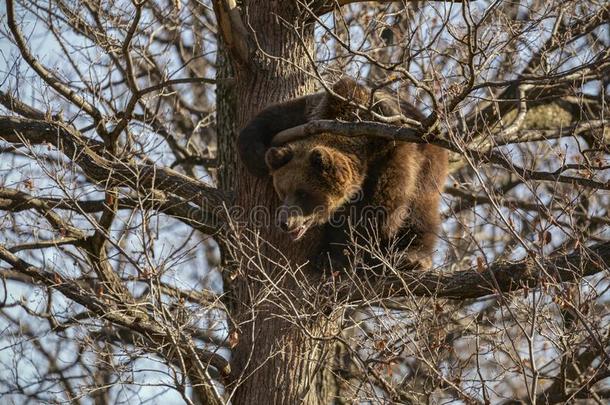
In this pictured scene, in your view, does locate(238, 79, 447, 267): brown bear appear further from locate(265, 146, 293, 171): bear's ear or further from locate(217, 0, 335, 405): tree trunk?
locate(217, 0, 335, 405): tree trunk

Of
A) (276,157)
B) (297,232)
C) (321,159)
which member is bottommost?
(297,232)

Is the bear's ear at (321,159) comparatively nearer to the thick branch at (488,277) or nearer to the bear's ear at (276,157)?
the bear's ear at (276,157)

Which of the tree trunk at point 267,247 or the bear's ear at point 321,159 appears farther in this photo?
the bear's ear at point 321,159

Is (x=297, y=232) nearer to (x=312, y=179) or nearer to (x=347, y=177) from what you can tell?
(x=312, y=179)

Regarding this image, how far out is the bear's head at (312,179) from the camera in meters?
7.45

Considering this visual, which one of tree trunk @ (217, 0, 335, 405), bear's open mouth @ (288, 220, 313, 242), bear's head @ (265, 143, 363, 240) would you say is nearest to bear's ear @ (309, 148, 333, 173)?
bear's head @ (265, 143, 363, 240)

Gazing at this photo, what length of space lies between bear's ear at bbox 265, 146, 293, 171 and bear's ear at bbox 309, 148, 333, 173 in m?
0.26

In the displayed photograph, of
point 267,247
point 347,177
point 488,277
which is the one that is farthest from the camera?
point 347,177

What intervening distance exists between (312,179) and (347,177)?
0.34 metres

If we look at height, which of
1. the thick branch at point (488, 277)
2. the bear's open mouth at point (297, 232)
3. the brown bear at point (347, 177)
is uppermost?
the brown bear at point (347, 177)

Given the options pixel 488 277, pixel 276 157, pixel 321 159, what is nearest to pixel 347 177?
pixel 321 159

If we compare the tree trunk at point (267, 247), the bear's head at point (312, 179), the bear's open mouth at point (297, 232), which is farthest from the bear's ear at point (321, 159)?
the bear's open mouth at point (297, 232)

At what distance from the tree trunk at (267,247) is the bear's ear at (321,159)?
526 millimetres

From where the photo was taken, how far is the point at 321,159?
7.75 m
